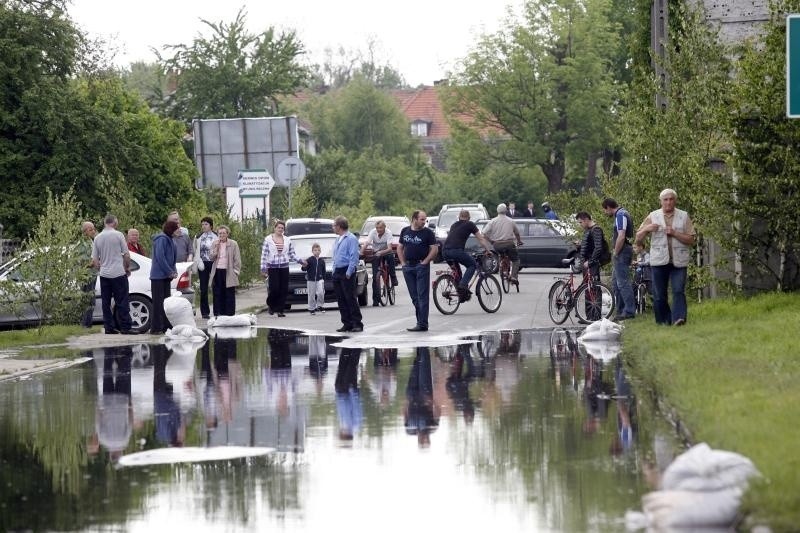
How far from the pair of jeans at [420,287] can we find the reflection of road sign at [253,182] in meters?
14.4

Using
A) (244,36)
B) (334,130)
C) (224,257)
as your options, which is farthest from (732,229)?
(334,130)

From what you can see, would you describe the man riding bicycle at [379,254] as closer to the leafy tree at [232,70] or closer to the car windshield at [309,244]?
the car windshield at [309,244]

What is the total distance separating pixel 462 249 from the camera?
86.2 feet

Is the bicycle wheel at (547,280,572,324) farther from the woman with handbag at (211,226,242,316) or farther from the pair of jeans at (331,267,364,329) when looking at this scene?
the woman with handbag at (211,226,242,316)

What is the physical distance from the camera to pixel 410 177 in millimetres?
86500

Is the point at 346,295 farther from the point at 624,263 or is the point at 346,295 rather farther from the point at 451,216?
the point at 451,216

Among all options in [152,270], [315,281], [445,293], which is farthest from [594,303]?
[315,281]

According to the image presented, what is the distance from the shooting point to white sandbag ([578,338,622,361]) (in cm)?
1772

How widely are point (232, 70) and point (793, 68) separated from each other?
3987 cm

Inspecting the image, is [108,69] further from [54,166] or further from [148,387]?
[148,387]

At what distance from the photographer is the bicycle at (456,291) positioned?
2608cm

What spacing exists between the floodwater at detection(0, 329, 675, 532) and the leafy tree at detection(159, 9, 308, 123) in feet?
119

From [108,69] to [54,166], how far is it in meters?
5.73

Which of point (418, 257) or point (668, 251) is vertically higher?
point (668, 251)
